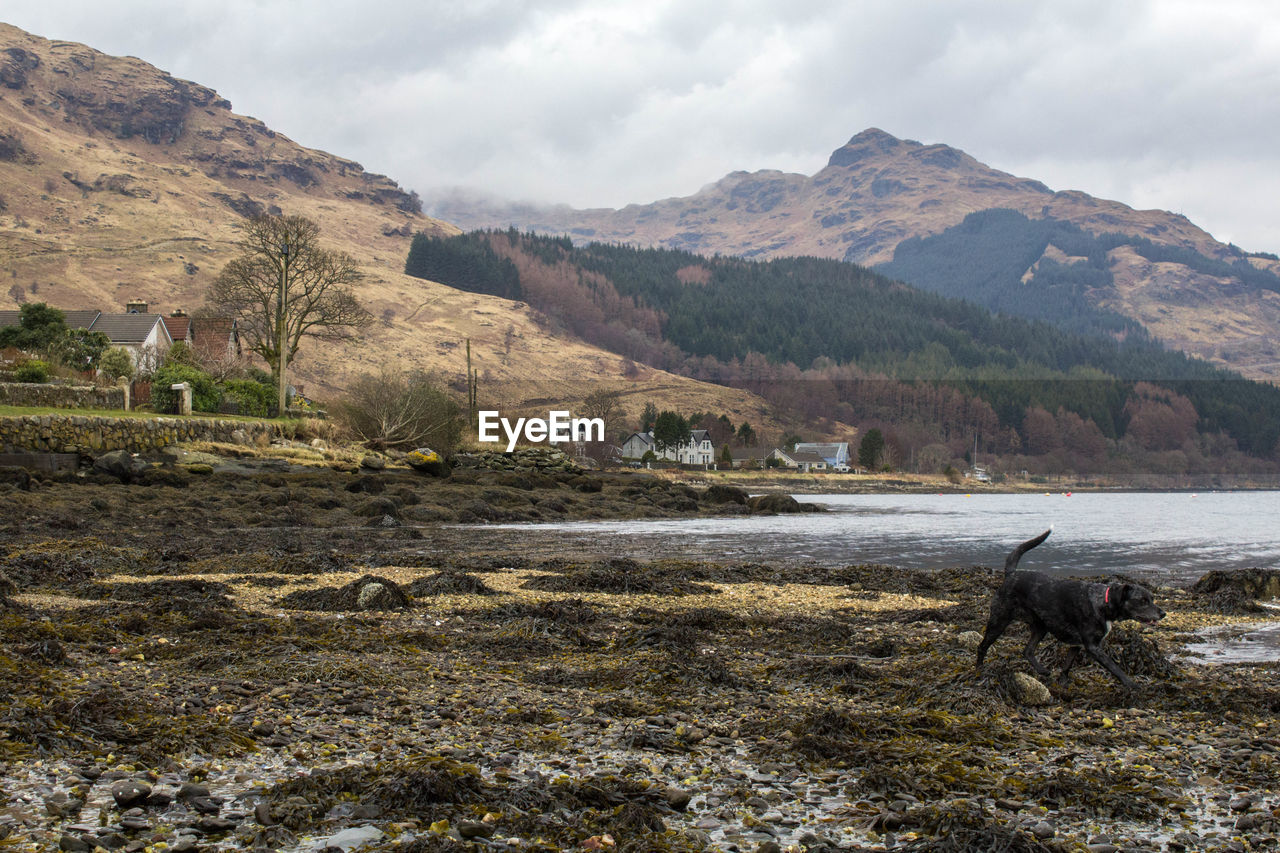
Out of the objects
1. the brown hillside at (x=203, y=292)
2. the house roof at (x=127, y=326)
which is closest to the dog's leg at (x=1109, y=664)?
the house roof at (x=127, y=326)

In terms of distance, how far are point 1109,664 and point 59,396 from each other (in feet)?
120

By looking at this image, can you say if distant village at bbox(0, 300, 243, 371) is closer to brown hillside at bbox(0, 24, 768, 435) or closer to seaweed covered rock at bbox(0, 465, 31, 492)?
seaweed covered rock at bbox(0, 465, 31, 492)

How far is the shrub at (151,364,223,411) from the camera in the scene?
133 feet

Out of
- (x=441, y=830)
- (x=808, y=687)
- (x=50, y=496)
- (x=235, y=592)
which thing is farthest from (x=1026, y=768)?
(x=50, y=496)

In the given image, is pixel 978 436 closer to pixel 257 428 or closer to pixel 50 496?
pixel 257 428

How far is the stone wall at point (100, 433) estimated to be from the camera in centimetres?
3069

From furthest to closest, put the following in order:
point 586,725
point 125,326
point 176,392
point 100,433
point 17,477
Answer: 1. point 125,326
2. point 176,392
3. point 100,433
4. point 17,477
5. point 586,725

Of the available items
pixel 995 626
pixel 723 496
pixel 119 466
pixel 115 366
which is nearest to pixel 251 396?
pixel 115 366

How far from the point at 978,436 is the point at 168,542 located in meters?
169

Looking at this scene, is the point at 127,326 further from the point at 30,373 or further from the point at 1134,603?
the point at 1134,603

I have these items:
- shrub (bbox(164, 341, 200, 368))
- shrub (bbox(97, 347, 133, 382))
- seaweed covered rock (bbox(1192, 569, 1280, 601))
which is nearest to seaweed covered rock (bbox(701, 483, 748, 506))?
shrub (bbox(164, 341, 200, 368))

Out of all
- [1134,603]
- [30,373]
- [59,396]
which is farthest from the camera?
[30,373]

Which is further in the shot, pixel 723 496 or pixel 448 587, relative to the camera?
pixel 723 496

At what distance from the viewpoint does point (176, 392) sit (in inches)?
1617
